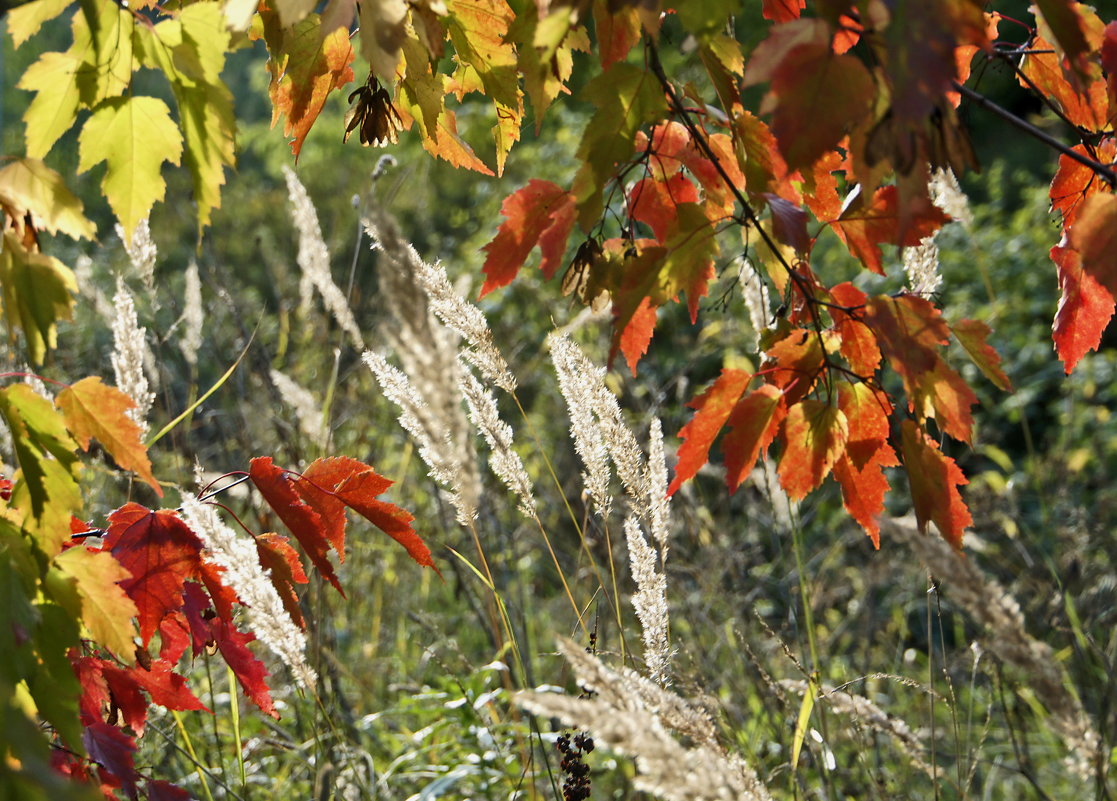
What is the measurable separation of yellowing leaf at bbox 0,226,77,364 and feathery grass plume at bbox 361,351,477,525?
1.17 ft

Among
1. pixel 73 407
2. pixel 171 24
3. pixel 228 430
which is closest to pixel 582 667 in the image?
pixel 73 407

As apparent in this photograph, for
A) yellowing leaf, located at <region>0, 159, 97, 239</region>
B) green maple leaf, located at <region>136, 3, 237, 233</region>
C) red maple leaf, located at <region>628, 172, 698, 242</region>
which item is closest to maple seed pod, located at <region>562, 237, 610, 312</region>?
red maple leaf, located at <region>628, 172, 698, 242</region>

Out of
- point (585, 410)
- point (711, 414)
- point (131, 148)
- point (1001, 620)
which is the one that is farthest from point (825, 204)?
point (131, 148)

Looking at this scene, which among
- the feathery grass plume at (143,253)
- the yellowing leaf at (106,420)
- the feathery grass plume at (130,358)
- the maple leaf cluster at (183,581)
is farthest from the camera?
the feathery grass plume at (143,253)

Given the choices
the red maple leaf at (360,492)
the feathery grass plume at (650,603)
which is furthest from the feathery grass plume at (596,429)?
the red maple leaf at (360,492)

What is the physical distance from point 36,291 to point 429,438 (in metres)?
0.42

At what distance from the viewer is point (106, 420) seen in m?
0.98

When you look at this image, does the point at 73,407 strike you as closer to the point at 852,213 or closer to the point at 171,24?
the point at 171,24

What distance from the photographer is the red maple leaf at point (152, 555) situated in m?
1.19

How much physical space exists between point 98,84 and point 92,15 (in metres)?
0.12

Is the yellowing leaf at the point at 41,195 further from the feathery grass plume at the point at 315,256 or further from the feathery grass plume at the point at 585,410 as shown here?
the feathery grass plume at the point at 315,256

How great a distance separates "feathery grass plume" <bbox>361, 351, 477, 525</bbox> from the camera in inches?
41.7

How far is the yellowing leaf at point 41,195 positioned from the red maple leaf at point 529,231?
0.39 metres

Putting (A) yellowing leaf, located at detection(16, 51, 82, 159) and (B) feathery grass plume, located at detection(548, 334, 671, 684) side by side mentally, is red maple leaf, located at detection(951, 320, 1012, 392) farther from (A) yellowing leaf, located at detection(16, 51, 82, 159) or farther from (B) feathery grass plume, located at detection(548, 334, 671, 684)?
(A) yellowing leaf, located at detection(16, 51, 82, 159)
